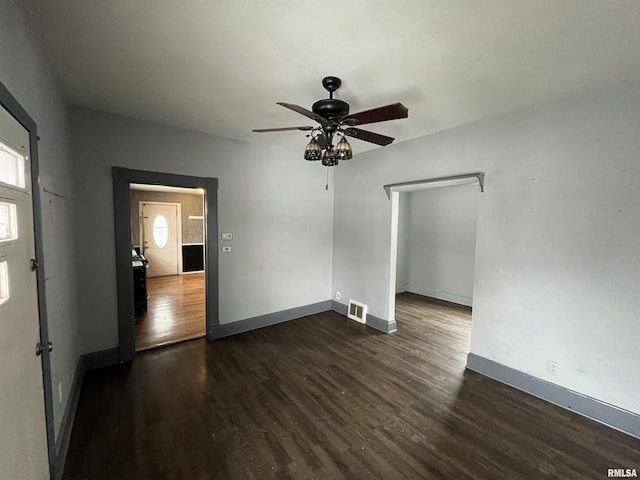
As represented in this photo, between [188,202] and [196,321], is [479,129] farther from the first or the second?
[188,202]

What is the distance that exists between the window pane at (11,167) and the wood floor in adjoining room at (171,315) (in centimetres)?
260

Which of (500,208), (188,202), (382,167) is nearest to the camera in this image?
(500,208)

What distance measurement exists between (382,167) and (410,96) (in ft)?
5.19

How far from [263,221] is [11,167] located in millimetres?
2812

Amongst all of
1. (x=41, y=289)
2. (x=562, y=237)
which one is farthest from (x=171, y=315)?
(x=562, y=237)

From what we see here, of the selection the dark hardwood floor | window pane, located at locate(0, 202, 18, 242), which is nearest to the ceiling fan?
window pane, located at locate(0, 202, 18, 242)

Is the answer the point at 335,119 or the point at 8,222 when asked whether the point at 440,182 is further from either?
the point at 8,222

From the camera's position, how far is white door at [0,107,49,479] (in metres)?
1.07

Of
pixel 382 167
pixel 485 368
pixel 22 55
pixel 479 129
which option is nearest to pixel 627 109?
pixel 479 129

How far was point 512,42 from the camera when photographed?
1.62 m

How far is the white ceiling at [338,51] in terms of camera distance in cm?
141

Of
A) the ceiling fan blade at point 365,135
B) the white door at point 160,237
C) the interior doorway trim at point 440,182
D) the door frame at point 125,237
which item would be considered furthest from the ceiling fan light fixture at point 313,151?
the white door at point 160,237

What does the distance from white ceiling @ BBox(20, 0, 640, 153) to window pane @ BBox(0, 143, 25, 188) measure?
85cm

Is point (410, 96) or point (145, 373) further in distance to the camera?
point (145, 373)
